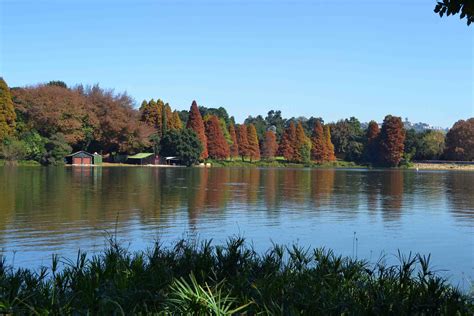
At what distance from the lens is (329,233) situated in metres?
14.3

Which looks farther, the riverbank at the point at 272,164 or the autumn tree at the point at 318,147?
the autumn tree at the point at 318,147

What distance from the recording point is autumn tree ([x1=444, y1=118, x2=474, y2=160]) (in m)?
87.8

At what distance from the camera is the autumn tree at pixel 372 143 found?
85688mm

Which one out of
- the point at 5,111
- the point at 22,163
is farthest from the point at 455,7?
the point at 22,163

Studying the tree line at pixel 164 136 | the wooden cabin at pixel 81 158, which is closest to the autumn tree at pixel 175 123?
the tree line at pixel 164 136

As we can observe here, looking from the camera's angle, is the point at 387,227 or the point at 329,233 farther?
the point at 387,227

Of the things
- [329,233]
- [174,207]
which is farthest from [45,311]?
[174,207]

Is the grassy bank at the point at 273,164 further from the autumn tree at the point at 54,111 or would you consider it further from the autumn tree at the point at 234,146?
the autumn tree at the point at 54,111

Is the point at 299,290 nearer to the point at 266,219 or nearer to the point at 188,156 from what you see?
the point at 266,219

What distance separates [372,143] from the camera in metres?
86.9

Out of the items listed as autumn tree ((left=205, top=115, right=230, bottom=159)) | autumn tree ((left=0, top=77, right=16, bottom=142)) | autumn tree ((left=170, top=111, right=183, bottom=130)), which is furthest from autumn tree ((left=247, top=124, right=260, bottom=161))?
autumn tree ((left=0, top=77, right=16, bottom=142))

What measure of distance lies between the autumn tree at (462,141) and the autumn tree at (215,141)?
125 ft

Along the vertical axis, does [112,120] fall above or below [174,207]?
above

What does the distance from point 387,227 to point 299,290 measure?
11318 millimetres
